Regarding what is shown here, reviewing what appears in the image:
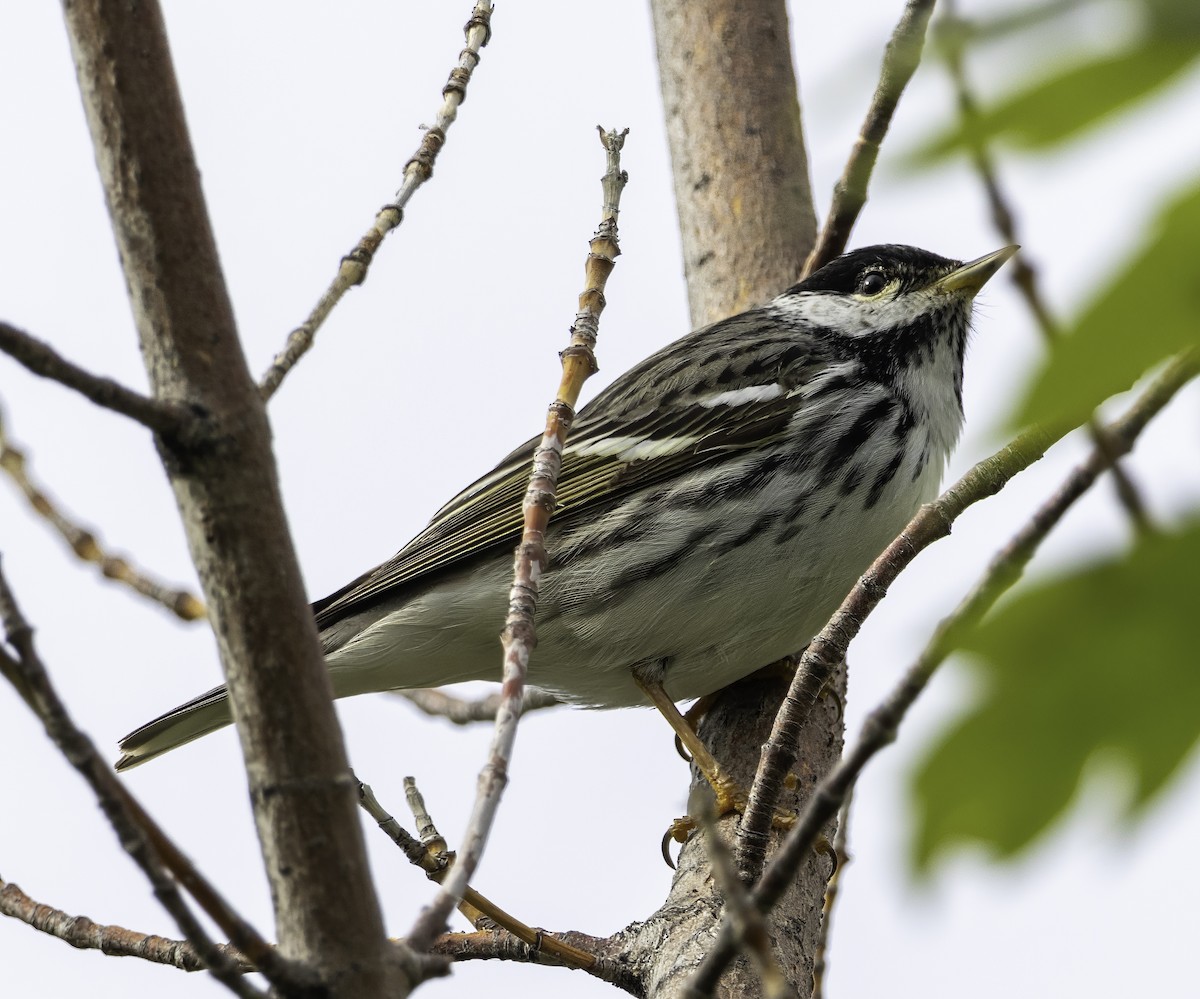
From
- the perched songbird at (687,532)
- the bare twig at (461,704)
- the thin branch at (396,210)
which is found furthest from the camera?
the bare twig at (461,704)

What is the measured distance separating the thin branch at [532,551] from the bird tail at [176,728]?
6.45 feet

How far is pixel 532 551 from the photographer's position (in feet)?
8.76

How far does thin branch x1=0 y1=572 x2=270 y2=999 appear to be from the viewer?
1.75 m

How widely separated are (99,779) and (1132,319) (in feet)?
4.59

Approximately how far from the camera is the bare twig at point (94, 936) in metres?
2.97

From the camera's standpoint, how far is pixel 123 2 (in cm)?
203

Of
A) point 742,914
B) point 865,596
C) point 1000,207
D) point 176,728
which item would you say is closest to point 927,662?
point 742,914

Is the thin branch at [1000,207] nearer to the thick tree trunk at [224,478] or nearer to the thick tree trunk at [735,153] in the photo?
the thick tree trunk at [224,478]

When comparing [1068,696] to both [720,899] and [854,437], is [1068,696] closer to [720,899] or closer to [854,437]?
[720,899]

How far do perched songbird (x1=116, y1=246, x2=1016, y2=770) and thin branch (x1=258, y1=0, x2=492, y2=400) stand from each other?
68.0 inches

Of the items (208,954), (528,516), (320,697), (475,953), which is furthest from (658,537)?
(208,954)

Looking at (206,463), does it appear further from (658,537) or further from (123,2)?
(658,537)

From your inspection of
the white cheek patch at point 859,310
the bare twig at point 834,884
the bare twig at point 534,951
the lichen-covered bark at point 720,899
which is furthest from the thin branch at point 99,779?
the white cheek patch at point 859,310

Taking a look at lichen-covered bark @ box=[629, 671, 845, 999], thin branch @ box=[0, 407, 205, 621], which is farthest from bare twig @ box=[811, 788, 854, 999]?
thin branch @ box=[0, 407, 205, 621]
